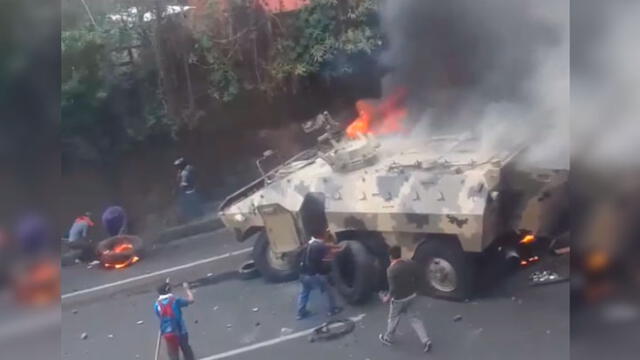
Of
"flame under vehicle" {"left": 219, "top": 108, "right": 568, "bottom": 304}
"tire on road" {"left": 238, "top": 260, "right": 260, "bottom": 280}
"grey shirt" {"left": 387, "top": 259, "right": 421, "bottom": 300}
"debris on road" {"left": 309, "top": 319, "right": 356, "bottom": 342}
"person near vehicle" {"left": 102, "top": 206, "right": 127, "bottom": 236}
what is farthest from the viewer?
"person near vehicle" {"left": 102, "top": 206, "right": 127, "bottom": 236}

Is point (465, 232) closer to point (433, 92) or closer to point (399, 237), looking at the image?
point (399, 237)

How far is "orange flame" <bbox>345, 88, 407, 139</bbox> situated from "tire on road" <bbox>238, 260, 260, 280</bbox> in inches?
33.7

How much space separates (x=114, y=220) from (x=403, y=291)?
1581mm

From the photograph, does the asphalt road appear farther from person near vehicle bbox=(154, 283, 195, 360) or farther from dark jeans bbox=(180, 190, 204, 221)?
dark jeans bbox=(180, 190, 204, 221)

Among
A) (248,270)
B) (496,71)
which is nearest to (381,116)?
(496,71)

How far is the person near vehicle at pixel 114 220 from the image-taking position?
449 centimetres

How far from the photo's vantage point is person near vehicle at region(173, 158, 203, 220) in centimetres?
441

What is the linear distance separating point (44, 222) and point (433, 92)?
2.31m

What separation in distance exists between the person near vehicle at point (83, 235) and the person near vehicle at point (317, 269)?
1194 millimetres

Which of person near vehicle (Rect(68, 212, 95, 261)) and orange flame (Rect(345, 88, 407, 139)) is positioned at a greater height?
orange flame (Rect(345, 88, 407, 139))

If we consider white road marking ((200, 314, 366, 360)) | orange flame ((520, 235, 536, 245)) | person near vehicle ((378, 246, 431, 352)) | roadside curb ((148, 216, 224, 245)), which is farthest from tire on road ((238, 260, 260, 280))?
orange flame ((520, 235, 536, 245))

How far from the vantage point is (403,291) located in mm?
4129

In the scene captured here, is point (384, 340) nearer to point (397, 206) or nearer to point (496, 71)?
point (397, 206)

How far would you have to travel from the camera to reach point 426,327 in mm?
4133
